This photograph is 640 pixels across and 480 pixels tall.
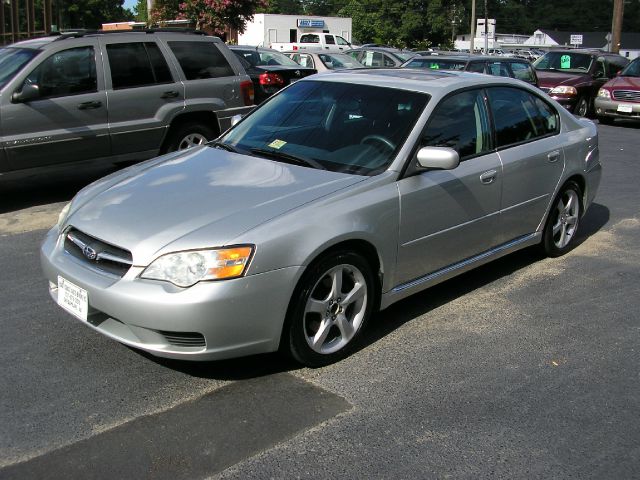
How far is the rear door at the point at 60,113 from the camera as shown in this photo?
7.07 m

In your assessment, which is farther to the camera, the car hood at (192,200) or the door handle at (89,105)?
the door handle at (89,105)

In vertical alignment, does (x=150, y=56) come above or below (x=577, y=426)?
above

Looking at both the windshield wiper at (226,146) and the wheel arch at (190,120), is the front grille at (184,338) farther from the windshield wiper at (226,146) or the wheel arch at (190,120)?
the wheel arch at (190,120)

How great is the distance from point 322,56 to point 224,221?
55.7 ft

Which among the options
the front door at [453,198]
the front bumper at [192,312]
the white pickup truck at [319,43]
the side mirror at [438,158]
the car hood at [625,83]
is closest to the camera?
the front bumper at [192,312]

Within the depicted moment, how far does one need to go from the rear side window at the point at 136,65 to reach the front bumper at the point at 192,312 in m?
4.79

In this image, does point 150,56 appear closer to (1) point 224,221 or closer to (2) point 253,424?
(1) point 224,221

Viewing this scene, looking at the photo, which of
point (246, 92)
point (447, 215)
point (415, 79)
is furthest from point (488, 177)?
point (246, 92)

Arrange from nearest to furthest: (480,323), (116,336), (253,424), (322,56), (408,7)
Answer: (253,424), (116,336), (480,323), (322,56), (408,7)

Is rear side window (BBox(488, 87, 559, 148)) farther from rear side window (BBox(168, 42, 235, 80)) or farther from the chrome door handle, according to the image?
rear side window (BBox(168, 42, 235, 80))

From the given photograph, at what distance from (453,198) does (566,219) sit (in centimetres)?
195

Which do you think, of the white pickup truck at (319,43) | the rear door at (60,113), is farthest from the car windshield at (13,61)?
the white pickup truck at (319,43)

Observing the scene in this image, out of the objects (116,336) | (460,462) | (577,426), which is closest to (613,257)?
(577,426)

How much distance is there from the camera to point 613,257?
20.3 ft
